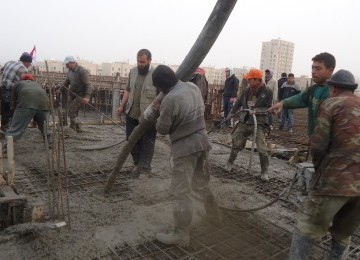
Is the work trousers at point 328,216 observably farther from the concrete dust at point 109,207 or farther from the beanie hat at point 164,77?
the beanie hat at point 164,77

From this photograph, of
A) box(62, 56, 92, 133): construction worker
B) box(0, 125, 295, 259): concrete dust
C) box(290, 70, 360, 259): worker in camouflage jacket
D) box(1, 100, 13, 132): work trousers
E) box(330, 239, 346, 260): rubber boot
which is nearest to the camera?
box(290, 70, 360, 259): worker in camouflage jacket

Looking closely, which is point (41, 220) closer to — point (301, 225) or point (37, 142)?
point (301, 225)

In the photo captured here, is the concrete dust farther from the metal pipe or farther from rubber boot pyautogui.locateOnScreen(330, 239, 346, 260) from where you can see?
rubber boot pyautogui.locateOnScreen(330, 239, 346, 260)

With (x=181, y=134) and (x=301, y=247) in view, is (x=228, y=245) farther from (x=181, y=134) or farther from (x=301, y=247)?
(x=181, y=134)

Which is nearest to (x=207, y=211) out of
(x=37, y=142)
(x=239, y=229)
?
(x=239, y=229)

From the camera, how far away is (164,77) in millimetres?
3379

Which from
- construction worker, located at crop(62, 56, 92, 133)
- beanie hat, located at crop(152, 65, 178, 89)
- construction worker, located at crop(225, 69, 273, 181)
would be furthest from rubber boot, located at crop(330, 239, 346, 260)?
construction worker, located at crop(62, 56, 92, 133)

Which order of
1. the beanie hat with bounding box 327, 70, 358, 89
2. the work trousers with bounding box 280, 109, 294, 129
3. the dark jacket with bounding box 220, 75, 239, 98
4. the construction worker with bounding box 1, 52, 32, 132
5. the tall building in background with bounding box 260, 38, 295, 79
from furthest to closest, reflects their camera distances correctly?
the tall building in background with bounding box 260, 38, 295, 79, the work trousers with bounding box 280, 109, 294, 129, the dark jacket with bounding box 220, 75, 239, 98, the construction worker with bounding box 1, 52, 32, 132, the beanie hat with bounding box 327, 70, 358, 89

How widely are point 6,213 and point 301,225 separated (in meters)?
2.95

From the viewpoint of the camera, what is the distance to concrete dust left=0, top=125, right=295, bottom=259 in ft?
10.4

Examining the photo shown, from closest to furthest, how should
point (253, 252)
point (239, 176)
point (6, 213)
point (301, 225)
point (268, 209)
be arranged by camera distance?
1. point (301, 225)
2. point (253, 252)
3. point (6, 213)
4. point (268, 209)
5. point (239, 176)

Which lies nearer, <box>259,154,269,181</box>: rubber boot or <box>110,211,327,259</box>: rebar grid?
<box>110,211,327,259</box>: rebar grid

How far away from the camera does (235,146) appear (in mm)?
5902

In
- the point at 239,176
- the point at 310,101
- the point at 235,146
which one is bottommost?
the point at 239,176
